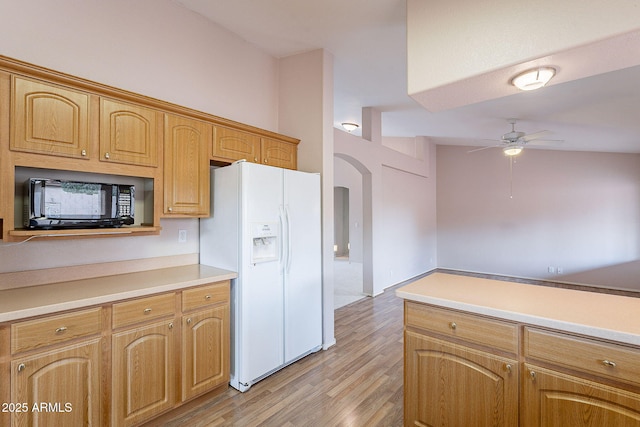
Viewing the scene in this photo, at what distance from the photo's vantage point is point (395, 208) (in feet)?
20.4

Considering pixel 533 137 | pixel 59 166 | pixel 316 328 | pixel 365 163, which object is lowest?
pixel 316 328

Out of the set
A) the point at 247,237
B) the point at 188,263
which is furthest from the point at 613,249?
the point at 188,263

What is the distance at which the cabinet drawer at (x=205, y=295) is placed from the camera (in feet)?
7.13

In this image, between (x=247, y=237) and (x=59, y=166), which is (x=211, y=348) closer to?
(x=247, y=237)

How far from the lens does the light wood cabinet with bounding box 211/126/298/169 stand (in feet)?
8.71

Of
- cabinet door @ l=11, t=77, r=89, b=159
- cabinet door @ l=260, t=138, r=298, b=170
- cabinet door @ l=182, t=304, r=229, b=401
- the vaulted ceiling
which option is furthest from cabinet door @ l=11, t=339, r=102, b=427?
the vaulted ceiling

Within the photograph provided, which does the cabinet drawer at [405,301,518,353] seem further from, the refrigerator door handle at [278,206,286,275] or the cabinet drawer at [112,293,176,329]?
the cabinet drawer at [112,293,176,329]

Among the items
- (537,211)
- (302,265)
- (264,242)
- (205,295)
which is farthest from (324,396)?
(537,211)

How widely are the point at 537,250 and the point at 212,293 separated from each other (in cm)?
718

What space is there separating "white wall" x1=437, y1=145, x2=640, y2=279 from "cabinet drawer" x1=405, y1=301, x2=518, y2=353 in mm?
6440

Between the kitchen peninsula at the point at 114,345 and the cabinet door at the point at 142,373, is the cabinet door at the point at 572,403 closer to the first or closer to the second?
the kitchen peninsula at the point at 114,345

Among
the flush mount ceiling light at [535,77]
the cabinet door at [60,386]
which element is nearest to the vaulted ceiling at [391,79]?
the flush mount ceiling light at [535,77]

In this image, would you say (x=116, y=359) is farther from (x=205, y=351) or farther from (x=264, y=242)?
(x=264, y=242)

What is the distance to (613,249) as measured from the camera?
19.8 feet
